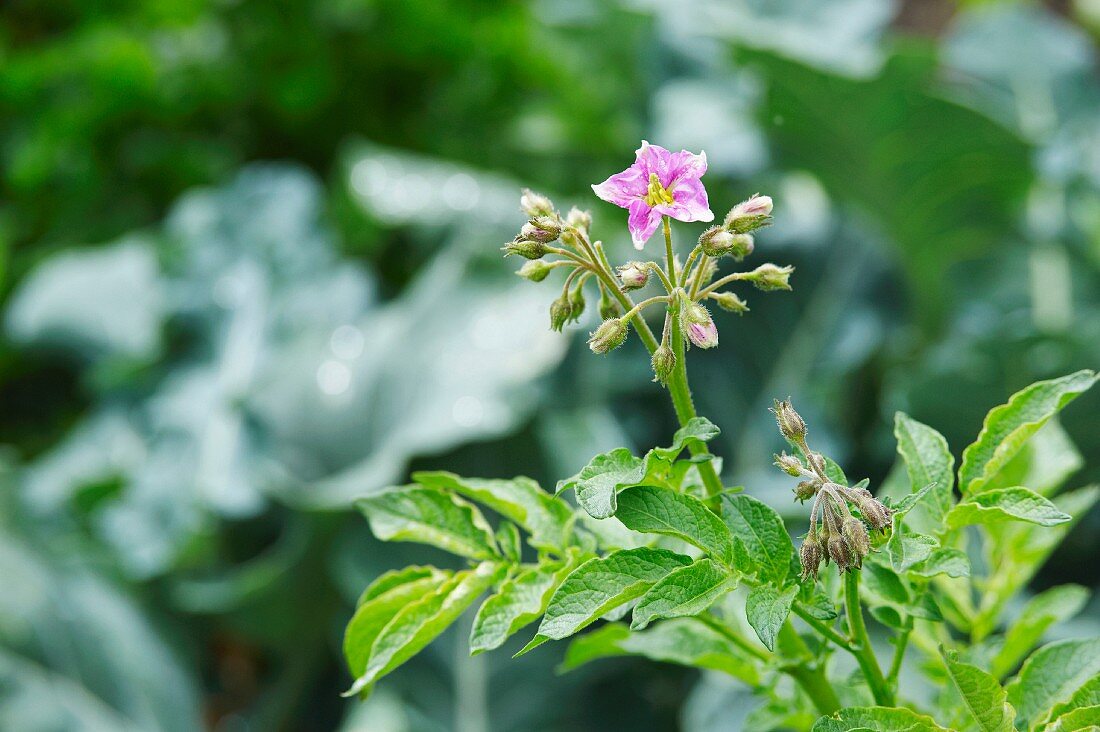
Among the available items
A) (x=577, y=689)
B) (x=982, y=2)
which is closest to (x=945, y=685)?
(x=577, y=689)

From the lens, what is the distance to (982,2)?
3.50 metres

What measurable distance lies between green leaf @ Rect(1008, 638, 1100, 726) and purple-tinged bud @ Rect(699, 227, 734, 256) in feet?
A: 0.98

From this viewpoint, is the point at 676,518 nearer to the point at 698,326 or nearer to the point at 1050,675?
the point at 698,326

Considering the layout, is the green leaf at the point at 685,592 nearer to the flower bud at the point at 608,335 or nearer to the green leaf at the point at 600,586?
the green leaf at the point at 600,586

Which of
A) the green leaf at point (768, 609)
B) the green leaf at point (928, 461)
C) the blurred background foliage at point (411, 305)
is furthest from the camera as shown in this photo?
the blurred background foliage at point (411, 305)

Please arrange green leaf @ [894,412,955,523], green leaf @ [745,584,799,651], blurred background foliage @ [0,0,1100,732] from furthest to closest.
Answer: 1. blurred background foliage @ [0,0,1100,732]
2. green leaf @ [894,412,955,523]
3. green leaf @ [745,584,799,651]

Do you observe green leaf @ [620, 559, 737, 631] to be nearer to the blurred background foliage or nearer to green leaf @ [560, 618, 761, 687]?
green leaf @ [560, 618, 761, 687]

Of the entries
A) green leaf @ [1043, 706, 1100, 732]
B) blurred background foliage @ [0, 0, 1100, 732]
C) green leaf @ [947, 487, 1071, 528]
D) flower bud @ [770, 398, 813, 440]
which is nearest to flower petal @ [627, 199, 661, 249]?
flower bud @ [770, 398, 813, 440]

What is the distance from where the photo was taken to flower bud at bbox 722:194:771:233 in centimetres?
56

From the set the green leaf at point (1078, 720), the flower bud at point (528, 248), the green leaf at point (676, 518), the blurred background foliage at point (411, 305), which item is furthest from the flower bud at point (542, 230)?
the blurred background foliage at point (411, 305)

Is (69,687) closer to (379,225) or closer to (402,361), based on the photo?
(402,361)

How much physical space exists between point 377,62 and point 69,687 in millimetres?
1712

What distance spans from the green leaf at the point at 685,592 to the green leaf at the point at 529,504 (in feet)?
0.39

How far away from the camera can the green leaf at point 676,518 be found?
518 mm
